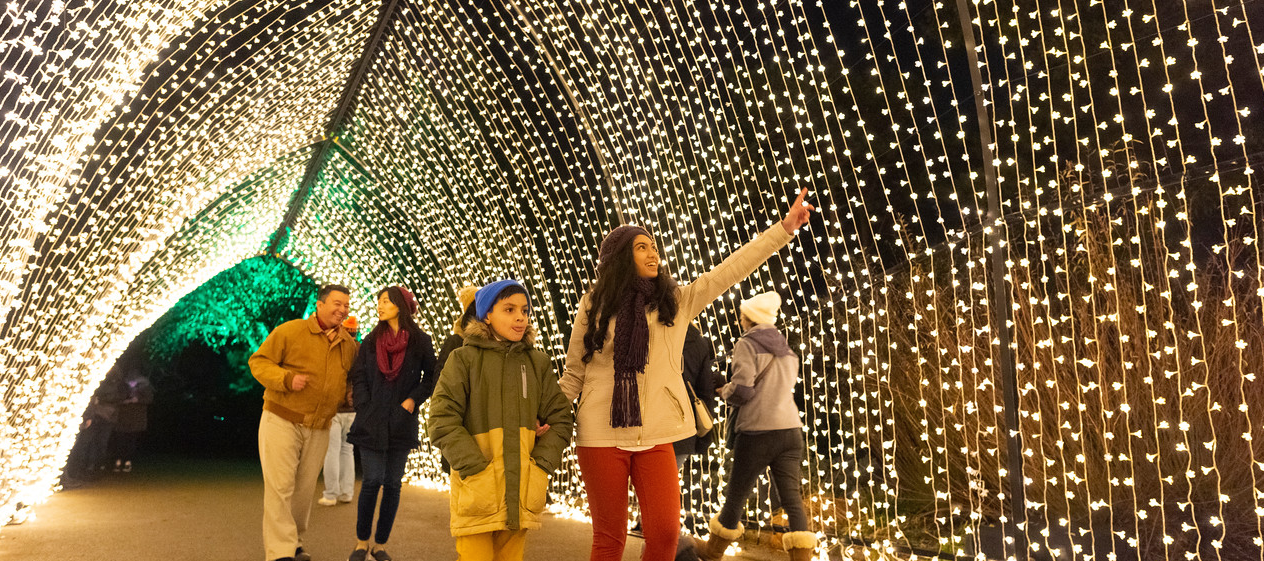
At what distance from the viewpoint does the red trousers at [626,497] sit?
2.97 metres

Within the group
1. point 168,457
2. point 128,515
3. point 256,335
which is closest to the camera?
point 128,515

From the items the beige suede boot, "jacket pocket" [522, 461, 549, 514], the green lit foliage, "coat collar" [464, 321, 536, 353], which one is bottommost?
the beige suede boot

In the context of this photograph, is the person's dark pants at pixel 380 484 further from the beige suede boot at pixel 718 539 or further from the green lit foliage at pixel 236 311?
the green lit foliage at pixel 236 311

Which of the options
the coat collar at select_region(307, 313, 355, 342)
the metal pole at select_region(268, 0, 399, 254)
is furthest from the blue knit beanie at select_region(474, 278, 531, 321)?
the metal pole at select_region(268, 0, 399, 254)

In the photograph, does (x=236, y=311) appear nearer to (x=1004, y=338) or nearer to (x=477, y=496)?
(x=477, y=496)

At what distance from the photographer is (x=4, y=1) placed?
11.7 feet

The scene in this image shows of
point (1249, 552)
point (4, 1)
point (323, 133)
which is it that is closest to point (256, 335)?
point (323, 133)

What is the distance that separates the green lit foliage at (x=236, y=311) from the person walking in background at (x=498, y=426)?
50.7 ft

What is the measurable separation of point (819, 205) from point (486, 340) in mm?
3058

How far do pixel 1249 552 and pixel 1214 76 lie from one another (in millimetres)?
4437

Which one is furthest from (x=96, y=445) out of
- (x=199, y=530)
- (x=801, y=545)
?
(x=801, y=545)

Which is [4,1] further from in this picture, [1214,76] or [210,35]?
[1214,76]

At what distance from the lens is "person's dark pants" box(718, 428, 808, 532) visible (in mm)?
4398

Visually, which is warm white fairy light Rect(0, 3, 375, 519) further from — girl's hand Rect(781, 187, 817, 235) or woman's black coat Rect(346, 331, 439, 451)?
girl's hand Rect(781, 187, 817, 235)
